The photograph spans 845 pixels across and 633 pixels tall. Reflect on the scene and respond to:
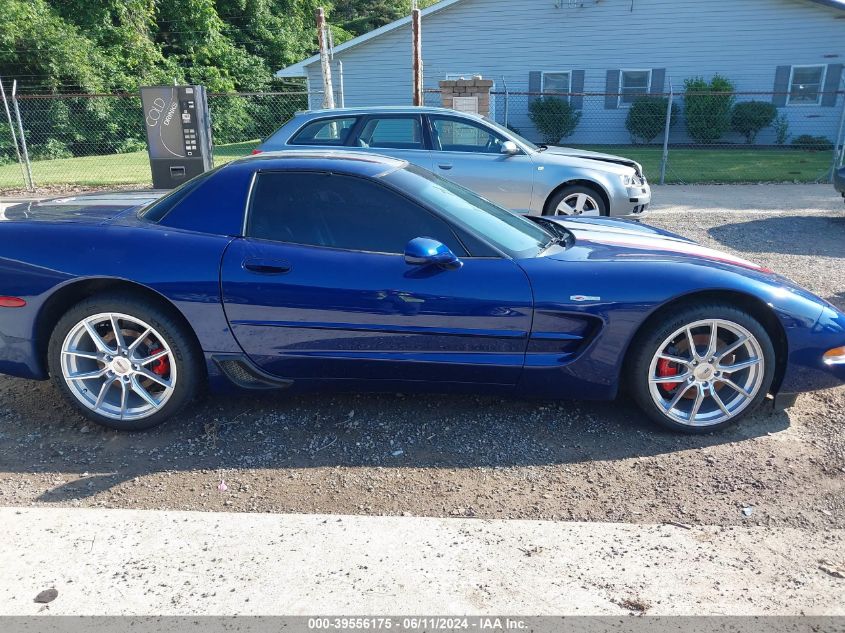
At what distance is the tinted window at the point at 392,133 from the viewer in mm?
7625

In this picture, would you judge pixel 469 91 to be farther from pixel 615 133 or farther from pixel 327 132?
pixel 615 133

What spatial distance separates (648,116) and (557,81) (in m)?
3.06

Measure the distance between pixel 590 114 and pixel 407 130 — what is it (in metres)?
15.1

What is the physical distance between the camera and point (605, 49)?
19969 mm

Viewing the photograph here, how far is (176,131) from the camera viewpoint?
1099 cm

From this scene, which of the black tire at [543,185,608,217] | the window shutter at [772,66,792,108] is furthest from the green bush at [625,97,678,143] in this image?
the black tire at [543,185,608,217]

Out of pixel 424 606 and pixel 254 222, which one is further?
pixel 254 222

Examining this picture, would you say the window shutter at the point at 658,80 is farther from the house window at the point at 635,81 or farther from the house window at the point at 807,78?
the house window at the point at 807,78

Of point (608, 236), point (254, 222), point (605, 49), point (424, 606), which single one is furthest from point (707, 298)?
point (605, 49)

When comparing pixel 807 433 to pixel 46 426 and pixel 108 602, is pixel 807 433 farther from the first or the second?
pixel 46 426

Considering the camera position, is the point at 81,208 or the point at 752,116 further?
the point at 752,116

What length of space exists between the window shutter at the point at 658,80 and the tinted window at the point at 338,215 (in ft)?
63.1

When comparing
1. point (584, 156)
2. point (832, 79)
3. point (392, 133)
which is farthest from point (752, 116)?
point (392, 133)

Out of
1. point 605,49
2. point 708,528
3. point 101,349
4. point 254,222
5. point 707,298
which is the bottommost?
point 708,528
